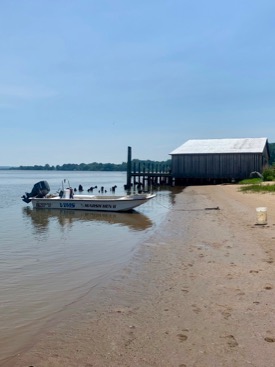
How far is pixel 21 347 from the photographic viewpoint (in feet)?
16.9

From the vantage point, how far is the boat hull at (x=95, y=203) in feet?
A: 74.9

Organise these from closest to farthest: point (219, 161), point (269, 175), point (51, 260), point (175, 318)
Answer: point (175, 318) → point (51, 260) → point (269, 175) → point (219, 161)

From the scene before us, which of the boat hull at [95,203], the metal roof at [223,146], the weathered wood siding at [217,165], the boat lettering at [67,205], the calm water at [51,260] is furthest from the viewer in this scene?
the metal roof at [223,146]

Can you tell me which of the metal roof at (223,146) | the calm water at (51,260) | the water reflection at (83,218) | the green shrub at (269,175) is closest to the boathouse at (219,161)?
the metal roof at (223,146)

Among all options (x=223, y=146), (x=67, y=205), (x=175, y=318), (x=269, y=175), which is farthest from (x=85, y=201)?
(x=223, y=146)

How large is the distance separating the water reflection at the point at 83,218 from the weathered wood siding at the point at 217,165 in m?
32.4

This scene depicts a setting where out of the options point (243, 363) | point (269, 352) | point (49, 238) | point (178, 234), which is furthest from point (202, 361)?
point (49, 238)

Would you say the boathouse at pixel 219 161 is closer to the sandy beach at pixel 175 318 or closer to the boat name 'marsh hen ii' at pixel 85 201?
the boat name 'marsh hen ii' at pixel 85 201

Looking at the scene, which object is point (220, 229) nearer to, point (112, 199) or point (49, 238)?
point (49, 238)

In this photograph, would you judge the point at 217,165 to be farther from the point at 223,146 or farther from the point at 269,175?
the point at 269,175

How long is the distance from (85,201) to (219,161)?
33330 millimetres

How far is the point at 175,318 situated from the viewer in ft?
18.9

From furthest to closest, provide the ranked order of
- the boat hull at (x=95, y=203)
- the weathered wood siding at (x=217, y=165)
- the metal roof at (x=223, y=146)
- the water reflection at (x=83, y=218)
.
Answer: the metal roof at (x=223, y=146)
the weathered wood siding at (x=217, y=165)
the boat hull at (x=95, y=203)
the water reflection at (x=83, y=218)

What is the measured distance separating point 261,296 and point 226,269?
2023 mm
